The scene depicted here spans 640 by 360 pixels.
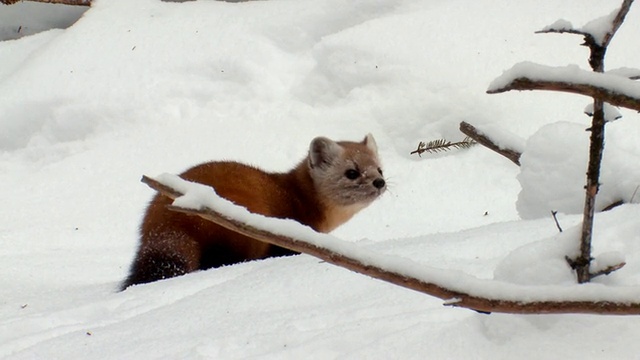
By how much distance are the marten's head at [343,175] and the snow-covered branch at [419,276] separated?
349cm

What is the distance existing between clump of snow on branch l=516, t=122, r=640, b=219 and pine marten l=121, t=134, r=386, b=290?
130 cm

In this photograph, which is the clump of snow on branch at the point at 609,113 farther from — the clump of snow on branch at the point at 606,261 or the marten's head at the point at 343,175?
the marten's head at the point at 343,175

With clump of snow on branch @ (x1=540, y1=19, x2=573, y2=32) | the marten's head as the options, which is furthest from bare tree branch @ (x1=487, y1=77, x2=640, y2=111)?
the marten's head

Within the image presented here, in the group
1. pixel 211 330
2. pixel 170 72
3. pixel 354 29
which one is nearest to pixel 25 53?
pixel 170 72

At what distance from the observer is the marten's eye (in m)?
4.79

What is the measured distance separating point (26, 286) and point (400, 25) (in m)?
3.49

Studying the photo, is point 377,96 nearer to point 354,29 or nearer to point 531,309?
point 354,29

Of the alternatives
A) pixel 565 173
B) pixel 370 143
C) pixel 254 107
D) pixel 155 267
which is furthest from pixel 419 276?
pixel 254 107

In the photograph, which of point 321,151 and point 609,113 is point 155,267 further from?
point 609,113

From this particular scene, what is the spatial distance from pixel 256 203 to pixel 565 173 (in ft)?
5.11

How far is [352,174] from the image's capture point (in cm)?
481

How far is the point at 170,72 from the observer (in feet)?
20.6

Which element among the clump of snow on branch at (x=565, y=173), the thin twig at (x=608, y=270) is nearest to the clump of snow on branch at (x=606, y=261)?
the thin twig at (x=608, y=270)

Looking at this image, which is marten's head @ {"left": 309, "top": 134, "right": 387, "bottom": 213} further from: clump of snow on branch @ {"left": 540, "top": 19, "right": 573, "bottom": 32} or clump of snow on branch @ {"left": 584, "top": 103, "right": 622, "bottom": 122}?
clump of snow on branch @ {"left": 540, "top": 19, "right": 573, "bottom": 32}
